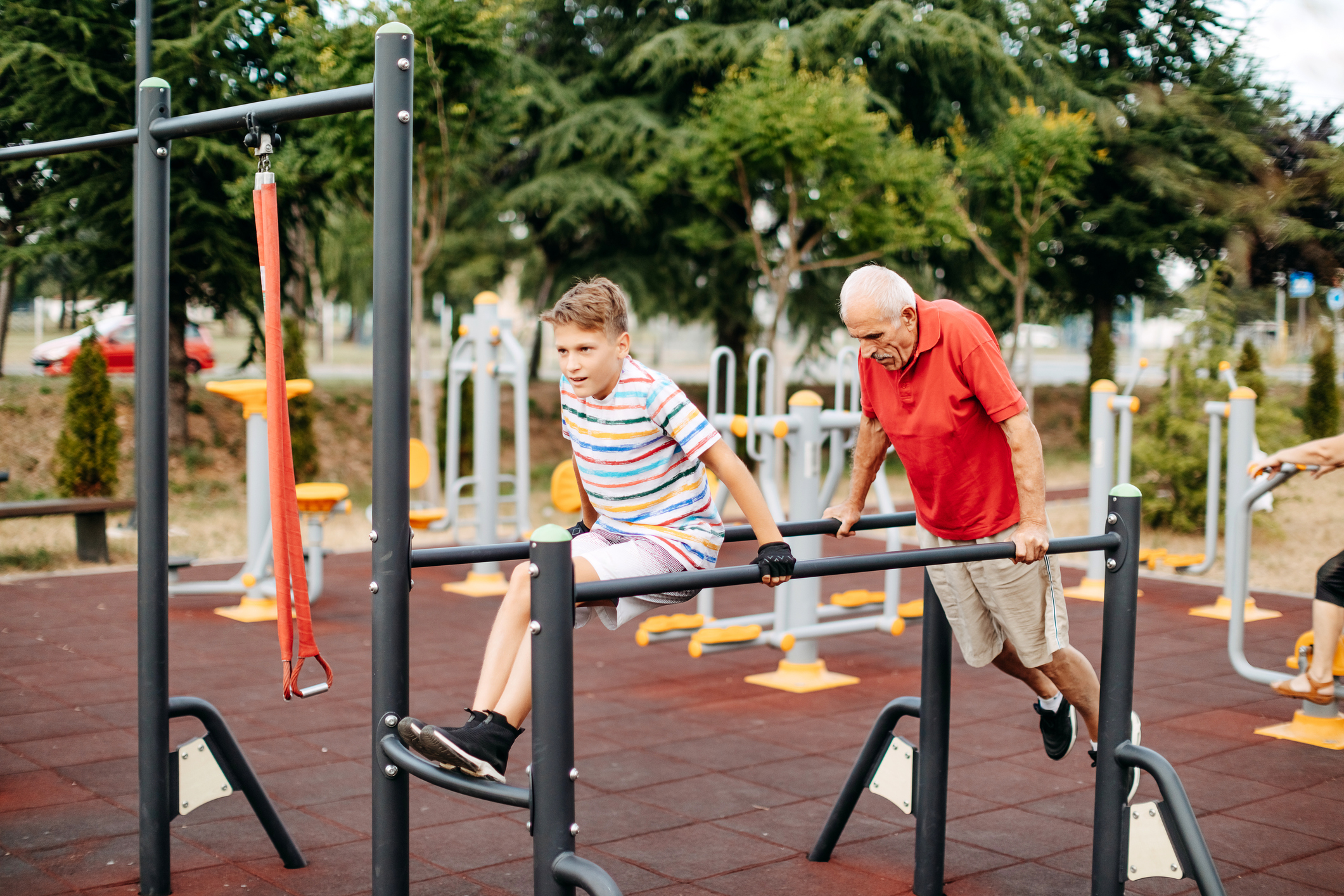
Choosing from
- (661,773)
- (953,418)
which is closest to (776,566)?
(953,418)

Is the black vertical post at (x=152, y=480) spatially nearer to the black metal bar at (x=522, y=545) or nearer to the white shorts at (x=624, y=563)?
the black metal bar at (x=522, y=545)

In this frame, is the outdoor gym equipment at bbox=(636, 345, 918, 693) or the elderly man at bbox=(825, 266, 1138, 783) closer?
the elderly man at bbox=(825, 266, 1138, 783)

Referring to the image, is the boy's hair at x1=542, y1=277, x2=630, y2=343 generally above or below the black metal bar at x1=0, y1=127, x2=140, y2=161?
below

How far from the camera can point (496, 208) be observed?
15359mm

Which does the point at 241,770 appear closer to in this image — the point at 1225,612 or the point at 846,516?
the point at 846,516

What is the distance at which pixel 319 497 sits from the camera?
6500mm

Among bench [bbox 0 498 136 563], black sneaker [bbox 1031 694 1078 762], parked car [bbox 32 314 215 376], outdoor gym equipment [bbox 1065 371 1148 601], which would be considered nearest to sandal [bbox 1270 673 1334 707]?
black sneaker [bbox 1031 694 1078 762]

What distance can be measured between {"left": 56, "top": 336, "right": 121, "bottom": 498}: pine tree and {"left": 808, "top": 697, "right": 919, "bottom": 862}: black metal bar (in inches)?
322

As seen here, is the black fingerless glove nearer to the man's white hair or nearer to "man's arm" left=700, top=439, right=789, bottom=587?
"man's arm" left=700, top=439, right=789, bottom=587

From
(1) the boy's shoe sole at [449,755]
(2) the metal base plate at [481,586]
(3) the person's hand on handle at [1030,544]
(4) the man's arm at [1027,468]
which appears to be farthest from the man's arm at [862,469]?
(2) the metal base plate at [481,586]

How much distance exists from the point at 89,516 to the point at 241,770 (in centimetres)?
594

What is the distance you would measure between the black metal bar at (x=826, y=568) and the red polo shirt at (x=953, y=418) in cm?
27

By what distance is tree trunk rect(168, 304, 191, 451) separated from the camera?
449 inches

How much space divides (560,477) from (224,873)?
3910 millimetres
